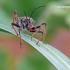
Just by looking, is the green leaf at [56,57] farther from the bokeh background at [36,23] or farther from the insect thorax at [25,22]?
the bokeh background at [36,23]

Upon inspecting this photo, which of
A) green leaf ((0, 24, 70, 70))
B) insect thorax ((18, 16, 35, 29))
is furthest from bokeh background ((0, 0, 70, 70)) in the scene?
green leaf ((0, 24, 70, 70))

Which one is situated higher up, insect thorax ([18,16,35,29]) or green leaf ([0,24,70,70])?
insect thorax ([18,16,35,29])

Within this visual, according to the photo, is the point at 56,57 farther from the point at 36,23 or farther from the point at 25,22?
the point at 36,23

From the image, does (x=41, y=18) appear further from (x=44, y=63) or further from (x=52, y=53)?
(x=52, y=53)

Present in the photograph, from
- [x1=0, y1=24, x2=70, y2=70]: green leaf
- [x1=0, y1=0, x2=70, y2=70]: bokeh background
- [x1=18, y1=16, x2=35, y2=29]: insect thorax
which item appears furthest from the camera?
[x1=0, y1=0, x2=70, y2=70]: bokeh background

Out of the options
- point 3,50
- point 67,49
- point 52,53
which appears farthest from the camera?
point 67,49

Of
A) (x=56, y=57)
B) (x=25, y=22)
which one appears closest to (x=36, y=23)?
(x=25, y=22)

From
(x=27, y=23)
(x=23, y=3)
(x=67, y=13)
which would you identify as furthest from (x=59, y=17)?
(x=27, y=23)

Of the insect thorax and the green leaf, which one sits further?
the insect thorax

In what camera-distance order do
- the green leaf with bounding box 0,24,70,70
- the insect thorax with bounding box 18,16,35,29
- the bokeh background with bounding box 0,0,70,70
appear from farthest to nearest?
the bokeh background with bounding box 0,0,70,70 → the insect thorax with bounding box 18,16,35,29 → the green leaf with bounding box 0,24,70,70

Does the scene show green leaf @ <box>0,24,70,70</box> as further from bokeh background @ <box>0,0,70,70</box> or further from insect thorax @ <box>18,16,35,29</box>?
bokeh background @ <box>0,0,70,70</box>

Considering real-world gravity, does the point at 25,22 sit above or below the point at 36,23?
above
